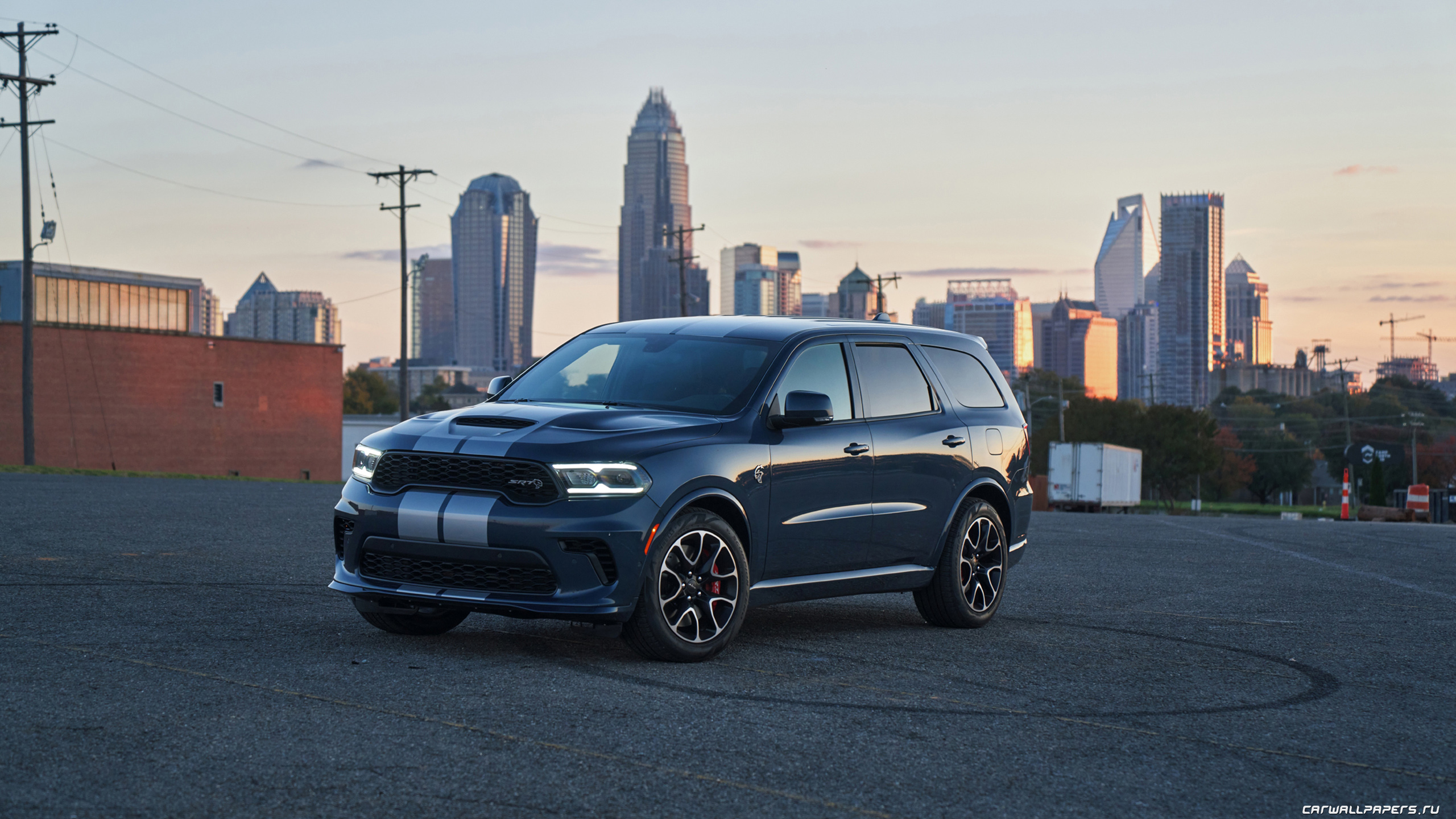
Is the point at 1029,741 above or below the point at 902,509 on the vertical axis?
below

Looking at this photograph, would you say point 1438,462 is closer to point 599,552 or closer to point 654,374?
point 654,374

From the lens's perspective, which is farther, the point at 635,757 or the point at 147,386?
the point at 147,386

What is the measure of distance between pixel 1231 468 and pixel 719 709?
11480 cm

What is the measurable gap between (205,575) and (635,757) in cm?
610

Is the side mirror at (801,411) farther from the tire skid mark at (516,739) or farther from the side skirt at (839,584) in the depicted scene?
the tire skid mark at (516,739)

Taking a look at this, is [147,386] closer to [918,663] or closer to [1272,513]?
[918,663]

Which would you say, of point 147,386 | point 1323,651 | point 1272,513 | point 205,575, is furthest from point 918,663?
point 1272,513

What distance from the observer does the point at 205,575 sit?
32.7ft

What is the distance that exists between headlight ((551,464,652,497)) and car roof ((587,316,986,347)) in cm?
162

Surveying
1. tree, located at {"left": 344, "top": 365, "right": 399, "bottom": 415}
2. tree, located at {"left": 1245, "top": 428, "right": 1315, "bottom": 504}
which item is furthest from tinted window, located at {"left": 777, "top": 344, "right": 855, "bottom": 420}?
tree, located at {"left": 344, "top": 365, "right": 399, "bottom": 415}

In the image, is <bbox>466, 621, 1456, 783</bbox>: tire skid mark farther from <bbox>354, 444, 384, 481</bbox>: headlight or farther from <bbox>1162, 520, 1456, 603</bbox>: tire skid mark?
A: <bbox>1162, 520, 1456, 603</bbox>: tire skid mark

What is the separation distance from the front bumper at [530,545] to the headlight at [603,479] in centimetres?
5

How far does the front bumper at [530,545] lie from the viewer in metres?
6.53

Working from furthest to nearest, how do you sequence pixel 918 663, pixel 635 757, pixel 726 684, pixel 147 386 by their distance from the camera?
pixel 147 386 < pixel 918 663 < pixel 726 684 < pixel 635 757
